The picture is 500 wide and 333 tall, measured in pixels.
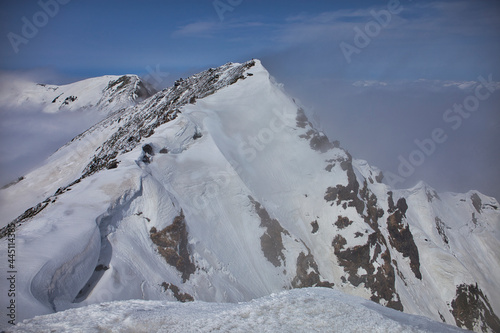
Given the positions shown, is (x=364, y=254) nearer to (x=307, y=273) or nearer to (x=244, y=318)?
(x=307, y=273)

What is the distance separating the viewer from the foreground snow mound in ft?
32.0

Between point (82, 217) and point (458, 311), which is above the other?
point (82, 217)

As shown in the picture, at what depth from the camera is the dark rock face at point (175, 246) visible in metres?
24.5

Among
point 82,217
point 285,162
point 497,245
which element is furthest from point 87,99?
point 497,245

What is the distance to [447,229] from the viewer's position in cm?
6850

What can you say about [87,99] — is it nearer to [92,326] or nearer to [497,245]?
[92,326]

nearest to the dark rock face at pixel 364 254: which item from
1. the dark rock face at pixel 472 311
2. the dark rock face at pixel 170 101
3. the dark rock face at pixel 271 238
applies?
the dark rock face at pixel 271 238

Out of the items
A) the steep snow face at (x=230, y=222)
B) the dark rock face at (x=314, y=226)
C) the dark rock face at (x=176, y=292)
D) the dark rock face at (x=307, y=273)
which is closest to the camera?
the steep snow face at (x=230, y=222)

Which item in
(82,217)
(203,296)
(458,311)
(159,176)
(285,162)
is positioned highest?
(285,162)

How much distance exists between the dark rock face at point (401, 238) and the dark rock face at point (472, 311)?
826 centimetres

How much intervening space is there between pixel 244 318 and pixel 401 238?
161 feet

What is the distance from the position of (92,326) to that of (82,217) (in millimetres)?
12990

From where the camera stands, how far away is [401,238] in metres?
51.1
